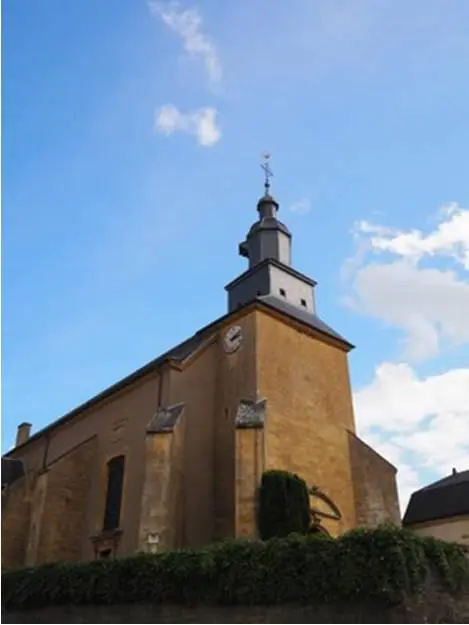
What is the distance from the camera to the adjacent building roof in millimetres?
28188

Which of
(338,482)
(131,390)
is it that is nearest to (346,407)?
(338,482)

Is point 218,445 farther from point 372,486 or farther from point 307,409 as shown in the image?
point 372,486

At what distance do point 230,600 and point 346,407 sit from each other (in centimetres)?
1146

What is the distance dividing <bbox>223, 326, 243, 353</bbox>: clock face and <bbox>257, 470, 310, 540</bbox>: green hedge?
17.3 ft

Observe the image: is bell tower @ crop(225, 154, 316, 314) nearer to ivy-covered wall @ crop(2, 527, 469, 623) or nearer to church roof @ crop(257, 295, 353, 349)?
church roof @ crop(257, 295, 353, 349)

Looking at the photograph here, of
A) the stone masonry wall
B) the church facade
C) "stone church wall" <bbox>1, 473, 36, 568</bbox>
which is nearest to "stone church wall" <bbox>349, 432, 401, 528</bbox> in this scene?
the church facade

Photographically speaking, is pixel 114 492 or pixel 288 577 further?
pixel 114 492

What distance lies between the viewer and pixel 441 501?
95.9 ft

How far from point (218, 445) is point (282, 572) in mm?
8710

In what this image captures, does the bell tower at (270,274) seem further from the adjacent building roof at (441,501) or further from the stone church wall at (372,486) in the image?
the adjacent building roof at (441,501)

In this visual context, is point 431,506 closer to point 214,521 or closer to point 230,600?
point 214,521

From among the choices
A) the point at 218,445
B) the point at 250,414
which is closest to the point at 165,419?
the point at 218,445

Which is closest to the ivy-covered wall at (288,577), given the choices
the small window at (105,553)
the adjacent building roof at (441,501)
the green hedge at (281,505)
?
the green hedge at (281,505)

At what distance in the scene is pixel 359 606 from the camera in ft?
34.7
